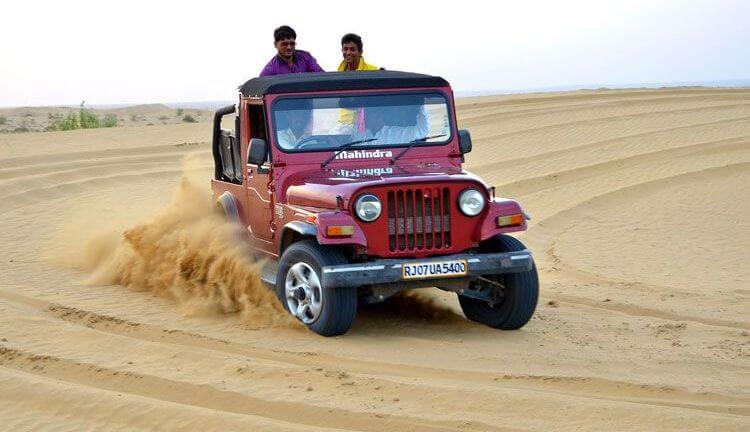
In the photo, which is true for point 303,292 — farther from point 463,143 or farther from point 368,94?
point 463,143

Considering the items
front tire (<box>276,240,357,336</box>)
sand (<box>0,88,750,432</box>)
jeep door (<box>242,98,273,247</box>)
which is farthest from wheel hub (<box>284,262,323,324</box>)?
jeep door (<box>242,98,273,247</box>)

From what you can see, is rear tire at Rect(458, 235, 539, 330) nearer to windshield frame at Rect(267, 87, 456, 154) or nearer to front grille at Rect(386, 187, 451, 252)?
front grille at Rect(386, 187, 451, 252)

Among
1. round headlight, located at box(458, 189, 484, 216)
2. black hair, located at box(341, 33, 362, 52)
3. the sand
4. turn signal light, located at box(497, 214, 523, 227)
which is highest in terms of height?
black hair, located at box(341, 33, 362, 52)

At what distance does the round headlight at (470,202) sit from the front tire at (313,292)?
0.98 metres

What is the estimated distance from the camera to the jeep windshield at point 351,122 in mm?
9000

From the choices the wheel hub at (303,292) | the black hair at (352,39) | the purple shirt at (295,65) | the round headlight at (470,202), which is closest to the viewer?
the wheel hub at (303,292)

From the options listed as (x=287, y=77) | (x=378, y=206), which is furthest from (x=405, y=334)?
(x=287, y=77)

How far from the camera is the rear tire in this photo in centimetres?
834

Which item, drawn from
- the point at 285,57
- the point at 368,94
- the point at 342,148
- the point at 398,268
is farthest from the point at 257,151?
the point at 285,57

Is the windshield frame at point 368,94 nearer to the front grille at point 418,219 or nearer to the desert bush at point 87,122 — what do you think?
the front grille at point 418,219

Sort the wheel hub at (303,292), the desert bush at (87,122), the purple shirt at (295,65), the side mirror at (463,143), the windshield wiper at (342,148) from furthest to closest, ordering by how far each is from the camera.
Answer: the desert bush at (87,122), the purple shirt at (295,65), the side mirror at (463,143), the windshield wiper at (342,148), the wheel hub at (303,292)

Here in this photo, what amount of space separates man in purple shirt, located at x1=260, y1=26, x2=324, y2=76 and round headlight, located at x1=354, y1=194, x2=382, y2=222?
3.29 m

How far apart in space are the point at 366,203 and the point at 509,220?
44.7 inches

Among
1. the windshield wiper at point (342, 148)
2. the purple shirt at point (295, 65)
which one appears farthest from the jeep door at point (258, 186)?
the purple shirt at point (295, 65)
